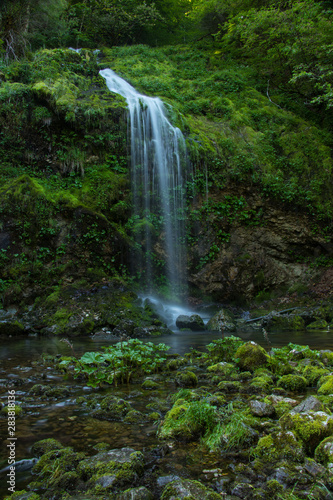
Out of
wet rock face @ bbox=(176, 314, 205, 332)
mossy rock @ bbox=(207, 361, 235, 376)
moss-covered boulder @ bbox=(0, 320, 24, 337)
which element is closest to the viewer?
mossy rock @ bbox=(207, 361, 235, 376)

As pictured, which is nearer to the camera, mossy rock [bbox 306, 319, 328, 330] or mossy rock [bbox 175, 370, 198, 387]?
mossy rock [bbox 175, 370, 198, 387]

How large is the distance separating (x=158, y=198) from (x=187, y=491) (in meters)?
11.2

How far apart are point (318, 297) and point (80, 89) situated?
12721mm

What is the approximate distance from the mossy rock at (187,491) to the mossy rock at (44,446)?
93 centimetres

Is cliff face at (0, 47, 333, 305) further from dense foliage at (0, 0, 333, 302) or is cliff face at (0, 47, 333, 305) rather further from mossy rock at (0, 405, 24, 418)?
mossy rock at (0, 405, 24, 418)

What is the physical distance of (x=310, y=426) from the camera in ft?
6.38

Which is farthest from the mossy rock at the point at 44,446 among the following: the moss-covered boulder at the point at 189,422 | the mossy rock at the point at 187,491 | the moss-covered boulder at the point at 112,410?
the mossy rock at the point at 187,491

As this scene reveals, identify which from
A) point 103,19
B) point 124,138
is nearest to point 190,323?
point 124,138

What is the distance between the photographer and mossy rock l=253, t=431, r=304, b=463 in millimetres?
1828

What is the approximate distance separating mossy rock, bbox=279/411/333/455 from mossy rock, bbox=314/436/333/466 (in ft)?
0.26

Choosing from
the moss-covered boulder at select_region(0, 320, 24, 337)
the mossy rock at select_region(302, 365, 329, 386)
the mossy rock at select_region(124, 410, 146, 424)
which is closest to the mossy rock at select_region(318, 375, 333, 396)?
the mossy rock at select_region(302, 365, 329, 386)

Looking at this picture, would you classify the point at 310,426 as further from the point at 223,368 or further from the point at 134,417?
the point at 223,368

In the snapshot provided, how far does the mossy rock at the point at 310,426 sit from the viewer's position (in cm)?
189

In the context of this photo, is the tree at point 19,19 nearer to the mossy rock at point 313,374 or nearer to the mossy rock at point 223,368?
the mossy rock at point 223,368
